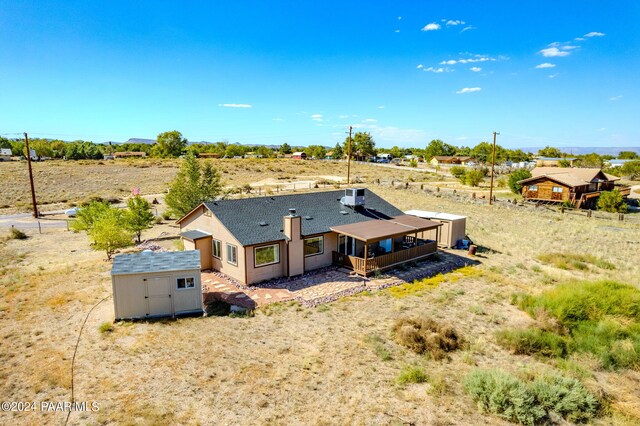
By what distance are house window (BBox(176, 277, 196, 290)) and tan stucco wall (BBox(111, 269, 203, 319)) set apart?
0.09 m

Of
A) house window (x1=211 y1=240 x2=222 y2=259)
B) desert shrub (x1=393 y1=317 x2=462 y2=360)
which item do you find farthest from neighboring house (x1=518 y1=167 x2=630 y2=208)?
house window (x1=211 y1=240 x2=222 y2=259)

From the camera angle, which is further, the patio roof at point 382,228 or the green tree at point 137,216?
the green tree at point 137,216

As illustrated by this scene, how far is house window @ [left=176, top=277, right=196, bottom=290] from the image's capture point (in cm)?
1505

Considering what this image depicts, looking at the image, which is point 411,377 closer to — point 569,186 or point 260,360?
point 260,360

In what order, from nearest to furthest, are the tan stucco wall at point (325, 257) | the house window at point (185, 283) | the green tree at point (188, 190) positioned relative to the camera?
the house window at point (185, 283) < the tan stucco wall at point (325, 257) < the green tree at point (188, 190)

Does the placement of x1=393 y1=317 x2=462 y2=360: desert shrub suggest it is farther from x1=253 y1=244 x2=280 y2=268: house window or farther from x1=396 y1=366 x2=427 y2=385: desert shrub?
x1=253 y1=244 x2=280 y2=268: house window

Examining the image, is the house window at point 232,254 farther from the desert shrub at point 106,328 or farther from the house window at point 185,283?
the desert shrub at point 106,328

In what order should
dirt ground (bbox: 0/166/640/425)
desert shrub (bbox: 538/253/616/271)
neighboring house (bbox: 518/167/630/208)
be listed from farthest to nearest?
neighboring house (bbox: 518/167/630/208) → desert shrub (bbox: 538/253/616/271) → dirt ground (bbox: 0/166/640/425)

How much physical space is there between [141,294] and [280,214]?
8.82 metres

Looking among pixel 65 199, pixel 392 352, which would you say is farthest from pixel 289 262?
pixel 65 199

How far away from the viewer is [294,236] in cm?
1955

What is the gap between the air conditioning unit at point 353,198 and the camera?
24516 mm

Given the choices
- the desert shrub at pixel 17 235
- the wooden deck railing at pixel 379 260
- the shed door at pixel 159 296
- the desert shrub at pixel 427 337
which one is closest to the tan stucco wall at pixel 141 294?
the shed door at pixel 159 296

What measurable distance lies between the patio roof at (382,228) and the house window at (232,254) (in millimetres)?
5550
